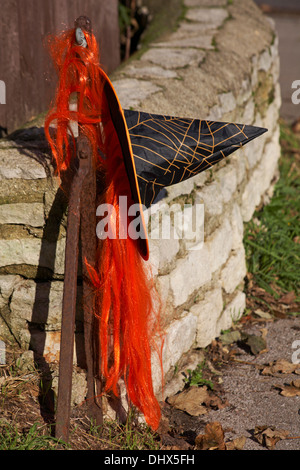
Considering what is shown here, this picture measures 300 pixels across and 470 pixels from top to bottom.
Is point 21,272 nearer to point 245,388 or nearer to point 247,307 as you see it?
point 245,388

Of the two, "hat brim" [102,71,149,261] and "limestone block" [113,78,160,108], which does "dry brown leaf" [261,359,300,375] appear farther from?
"limestone block" [113,78,160,108]

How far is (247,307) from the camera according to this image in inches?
141

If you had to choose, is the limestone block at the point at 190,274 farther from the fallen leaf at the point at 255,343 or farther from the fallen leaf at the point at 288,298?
the fallen leaf at the point at 288,298

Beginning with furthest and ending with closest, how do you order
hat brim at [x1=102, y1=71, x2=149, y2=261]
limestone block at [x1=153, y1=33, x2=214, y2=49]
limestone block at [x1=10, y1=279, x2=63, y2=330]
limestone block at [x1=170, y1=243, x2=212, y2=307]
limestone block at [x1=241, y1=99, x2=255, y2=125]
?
1. limestone block at [x1=153, y1=33, x2=214, y2=49]
2. limestone block at [x1=241, y1=99, x2=255, y2=125]
3. limestone block at [x1=170, y1=243, x2=212, y2=307]
4. limestone block at [x1=10, y1=279, x2=63, y2=330]
5. hat brim at [x1=102, y1=71, x2=149, y2=261]

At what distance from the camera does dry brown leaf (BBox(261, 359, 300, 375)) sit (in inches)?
117

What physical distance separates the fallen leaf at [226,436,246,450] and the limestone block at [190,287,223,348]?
63 cm

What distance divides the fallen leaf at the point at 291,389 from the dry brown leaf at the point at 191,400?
349 millimetres

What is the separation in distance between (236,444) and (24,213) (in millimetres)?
1250

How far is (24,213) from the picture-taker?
7.95ft

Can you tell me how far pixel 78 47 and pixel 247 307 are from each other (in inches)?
80.4

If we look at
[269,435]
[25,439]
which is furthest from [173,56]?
[25,439]

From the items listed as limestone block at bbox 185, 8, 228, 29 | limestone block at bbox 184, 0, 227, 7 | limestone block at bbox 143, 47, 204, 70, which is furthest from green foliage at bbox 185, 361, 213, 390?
limestone block at bbox 184, 0, 227, 7

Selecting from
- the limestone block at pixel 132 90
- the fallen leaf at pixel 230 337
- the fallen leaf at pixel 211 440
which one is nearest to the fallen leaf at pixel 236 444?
the fallen leaf at pixel 211 440

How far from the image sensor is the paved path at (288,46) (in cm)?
673
